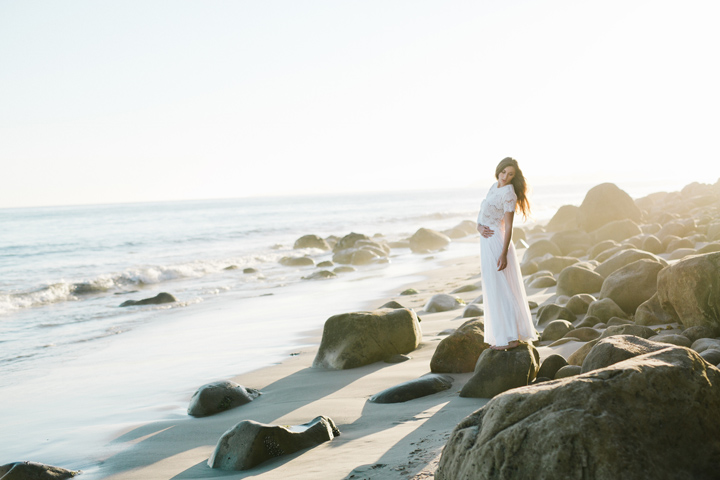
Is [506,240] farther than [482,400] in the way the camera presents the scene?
Yes

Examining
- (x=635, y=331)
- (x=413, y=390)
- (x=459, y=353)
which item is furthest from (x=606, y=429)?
(x=635, y=331)

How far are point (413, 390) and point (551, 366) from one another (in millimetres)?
1232

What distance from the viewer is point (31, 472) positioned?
425cm

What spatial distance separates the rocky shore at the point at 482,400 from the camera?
8.25 ft

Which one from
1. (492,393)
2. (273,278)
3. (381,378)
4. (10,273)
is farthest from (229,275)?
(492,393)

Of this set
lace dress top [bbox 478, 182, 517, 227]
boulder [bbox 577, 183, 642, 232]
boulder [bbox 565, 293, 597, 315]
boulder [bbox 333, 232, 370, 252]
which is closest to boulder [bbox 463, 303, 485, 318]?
boulder [bbox 565, 293, 597, 315]

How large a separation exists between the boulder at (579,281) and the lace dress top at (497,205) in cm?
395

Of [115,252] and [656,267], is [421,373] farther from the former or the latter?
[115,252]

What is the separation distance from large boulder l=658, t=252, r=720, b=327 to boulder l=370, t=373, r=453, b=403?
2423 millimetres

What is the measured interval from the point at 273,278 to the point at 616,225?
9.87 metres

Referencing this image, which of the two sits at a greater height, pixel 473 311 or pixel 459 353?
pixel 459 353

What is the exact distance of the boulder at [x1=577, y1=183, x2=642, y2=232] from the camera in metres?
17.9

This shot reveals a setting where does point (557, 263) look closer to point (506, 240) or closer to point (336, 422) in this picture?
point (506, 240)

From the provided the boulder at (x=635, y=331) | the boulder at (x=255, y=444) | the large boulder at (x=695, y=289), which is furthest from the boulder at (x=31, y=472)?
the large boulder at (x=695, y=289)
